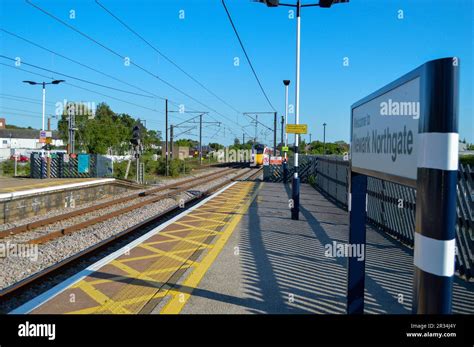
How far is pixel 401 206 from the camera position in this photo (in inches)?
341

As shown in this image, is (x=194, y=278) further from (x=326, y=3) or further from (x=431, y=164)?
(x=326, y=3)

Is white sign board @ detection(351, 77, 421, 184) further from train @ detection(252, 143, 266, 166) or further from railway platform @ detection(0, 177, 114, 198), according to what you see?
train @ detection(252, 143, 266, 166)

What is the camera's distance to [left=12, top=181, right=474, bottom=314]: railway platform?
15.6 ft

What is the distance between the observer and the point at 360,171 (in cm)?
414

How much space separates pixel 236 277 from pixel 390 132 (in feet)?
11.3

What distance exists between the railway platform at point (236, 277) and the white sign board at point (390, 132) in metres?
1.89

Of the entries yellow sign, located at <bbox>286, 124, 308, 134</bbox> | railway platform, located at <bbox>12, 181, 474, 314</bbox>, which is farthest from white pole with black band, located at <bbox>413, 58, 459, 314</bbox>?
yellow sign, located at <bbox>286, 124, 308, 134</bbox>

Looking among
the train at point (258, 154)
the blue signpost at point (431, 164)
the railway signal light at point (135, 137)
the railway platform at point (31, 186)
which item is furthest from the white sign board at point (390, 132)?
the train at point (258, 154)

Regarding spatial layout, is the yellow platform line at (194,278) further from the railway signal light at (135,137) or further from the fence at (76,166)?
the fence at (76,166)

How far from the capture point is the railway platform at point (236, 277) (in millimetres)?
4766

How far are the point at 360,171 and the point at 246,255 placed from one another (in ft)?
11.7

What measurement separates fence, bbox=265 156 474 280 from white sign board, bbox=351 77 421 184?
2.89m

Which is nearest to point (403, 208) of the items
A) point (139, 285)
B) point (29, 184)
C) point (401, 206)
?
point (401, 206)

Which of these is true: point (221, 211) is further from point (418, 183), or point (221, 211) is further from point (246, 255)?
point (418, 183)
